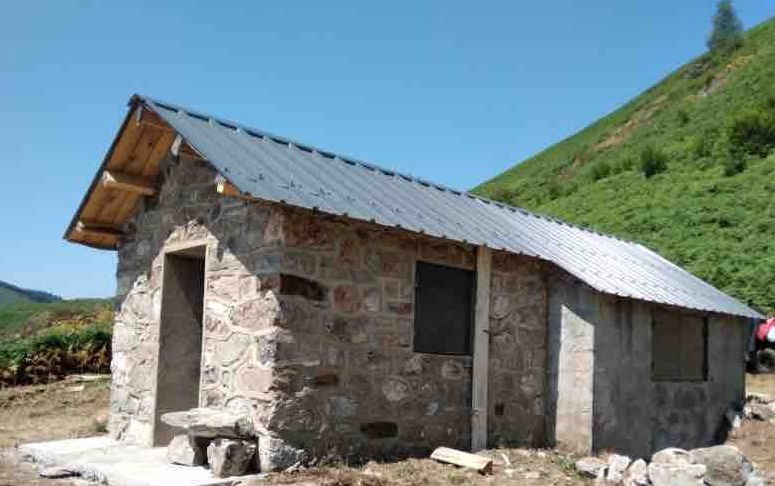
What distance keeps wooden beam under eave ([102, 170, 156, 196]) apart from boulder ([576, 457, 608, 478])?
19.1 ft

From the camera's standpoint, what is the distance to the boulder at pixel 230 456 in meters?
6.56

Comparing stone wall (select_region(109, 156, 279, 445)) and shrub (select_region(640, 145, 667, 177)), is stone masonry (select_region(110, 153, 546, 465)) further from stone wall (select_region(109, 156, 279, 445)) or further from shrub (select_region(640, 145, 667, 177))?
shrub (select_region(640, 145, 667, 177))

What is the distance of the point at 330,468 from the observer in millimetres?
6941

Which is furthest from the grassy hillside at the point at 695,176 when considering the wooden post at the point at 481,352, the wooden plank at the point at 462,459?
the wooden plank at the point at 462,459

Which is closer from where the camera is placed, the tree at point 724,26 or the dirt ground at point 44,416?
the dirt ground at point 44,416

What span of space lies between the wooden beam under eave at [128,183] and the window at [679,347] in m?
7.15

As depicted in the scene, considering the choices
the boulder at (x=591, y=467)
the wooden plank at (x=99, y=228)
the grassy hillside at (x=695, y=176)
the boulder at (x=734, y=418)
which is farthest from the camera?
the grassy hillside at (x=695, y=176)

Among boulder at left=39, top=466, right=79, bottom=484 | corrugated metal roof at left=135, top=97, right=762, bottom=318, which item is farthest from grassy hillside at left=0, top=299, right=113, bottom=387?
corrugated metal roof at left=135, top=97, right=762, bottom=318

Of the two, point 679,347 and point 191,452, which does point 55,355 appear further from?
point 679,347

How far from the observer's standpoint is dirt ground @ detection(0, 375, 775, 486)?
6.78 metres

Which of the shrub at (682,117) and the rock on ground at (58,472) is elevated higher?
the shrub at (682,117)

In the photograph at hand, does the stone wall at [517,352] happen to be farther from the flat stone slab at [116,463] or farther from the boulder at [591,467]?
the flat stone slab at [116,463]

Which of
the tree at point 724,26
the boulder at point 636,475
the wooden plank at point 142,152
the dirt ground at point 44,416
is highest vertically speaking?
the tree at point 724,26

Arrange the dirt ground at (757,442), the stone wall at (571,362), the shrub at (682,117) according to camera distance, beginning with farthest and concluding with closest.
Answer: the shrub at (682,117) < the dirt ground at (757,442) < the stone wall at (571,362)
